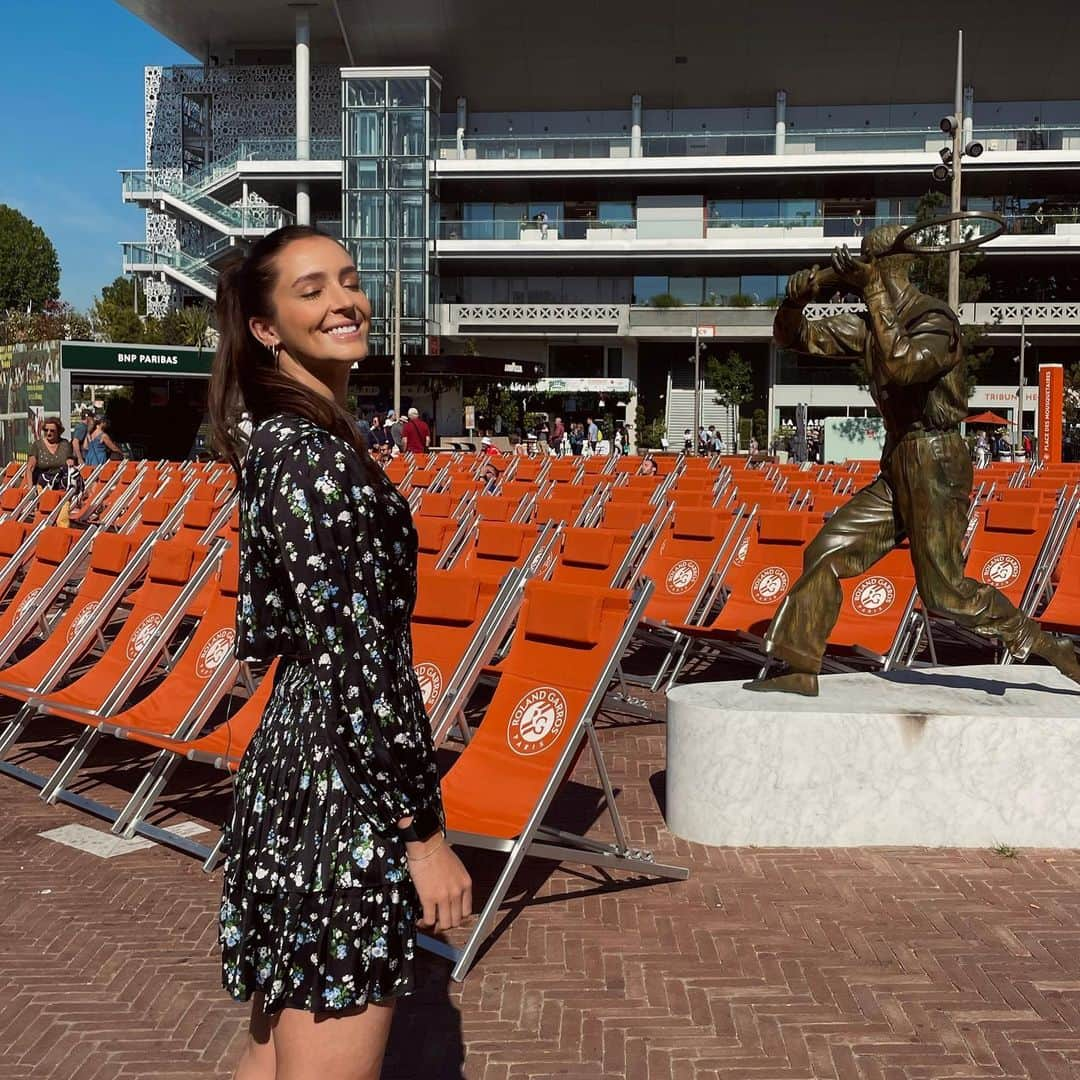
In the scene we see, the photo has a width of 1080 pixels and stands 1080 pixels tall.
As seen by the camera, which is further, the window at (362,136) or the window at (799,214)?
the window at (362,136)

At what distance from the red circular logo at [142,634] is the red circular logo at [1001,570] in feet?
16.8

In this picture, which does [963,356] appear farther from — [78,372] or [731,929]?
[78,372]

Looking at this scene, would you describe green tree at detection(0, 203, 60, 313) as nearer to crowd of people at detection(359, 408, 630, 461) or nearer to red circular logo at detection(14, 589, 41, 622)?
crowd of people at detection(359, 408, 630, 461)

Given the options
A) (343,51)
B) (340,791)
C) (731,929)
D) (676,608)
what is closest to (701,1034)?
(731,929)

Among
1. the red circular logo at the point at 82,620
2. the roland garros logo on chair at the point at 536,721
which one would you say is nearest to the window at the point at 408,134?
the red circular logo at the point at 82,620

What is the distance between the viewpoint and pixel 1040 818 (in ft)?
15.3

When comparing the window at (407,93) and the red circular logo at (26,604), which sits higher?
the window at (407,93)

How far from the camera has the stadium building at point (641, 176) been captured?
47.8m

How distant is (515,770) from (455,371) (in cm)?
3409

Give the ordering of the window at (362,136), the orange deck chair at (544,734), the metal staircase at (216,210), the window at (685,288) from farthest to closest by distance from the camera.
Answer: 1. the window at (685,288)
2. the window at (362,136)
3. the metal staircase at (216,210)
4. the orange deck chair at (544,734)

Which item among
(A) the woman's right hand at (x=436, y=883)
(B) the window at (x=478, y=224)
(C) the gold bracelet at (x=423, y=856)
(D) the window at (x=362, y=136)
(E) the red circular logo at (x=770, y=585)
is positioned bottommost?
(E) the red circular logo at (x=770, y=585)

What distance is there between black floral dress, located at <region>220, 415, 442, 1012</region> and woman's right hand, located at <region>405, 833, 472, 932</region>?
0.04 m

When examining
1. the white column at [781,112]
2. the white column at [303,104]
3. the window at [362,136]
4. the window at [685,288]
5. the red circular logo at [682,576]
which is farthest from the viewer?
the window at [685,288]

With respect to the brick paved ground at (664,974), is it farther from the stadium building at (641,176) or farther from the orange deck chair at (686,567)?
the stadium building at (641,176)
